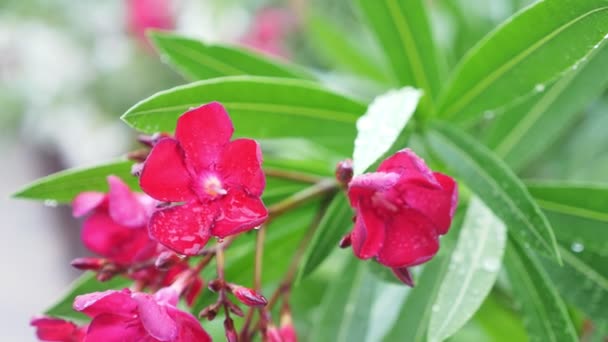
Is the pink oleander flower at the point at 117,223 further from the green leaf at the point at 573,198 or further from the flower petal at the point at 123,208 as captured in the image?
the green leaf at the point at 573,198

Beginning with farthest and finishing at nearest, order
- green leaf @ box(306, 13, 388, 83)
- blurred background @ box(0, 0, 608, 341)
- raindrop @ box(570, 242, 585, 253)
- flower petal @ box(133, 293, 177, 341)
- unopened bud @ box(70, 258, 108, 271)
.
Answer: blurred background @ box(0, 0, 608, 341), green leaf @ box(306, 13, 388, 83), raindrop @ box(570, 242, 585, 253), unopened bud @ box(70, 258, 108, 271), flower petal @ box(133, 293, 177, 341)

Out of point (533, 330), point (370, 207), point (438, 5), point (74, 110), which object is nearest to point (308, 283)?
point (533, 330)

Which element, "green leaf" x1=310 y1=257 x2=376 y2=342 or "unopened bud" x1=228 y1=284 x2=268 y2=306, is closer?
"unopened bud" x1=228 y1=284 x2=268 y2=306

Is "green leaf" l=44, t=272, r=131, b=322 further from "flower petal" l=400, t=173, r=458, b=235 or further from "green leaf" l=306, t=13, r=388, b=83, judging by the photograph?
"green leaf" l=306, t=13, r=388, b=83

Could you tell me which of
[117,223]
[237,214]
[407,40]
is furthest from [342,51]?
[237,214]

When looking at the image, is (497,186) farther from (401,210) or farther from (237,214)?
(237,214)

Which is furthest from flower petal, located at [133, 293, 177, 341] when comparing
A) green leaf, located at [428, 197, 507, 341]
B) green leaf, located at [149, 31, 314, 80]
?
green leaf, located at [149, 31, 314, 80]

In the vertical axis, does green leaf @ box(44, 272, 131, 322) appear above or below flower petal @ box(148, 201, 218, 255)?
below

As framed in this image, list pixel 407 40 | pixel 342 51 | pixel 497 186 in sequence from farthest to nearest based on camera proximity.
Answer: pixel 342 51
pixel 407 40
pixel 497 186
